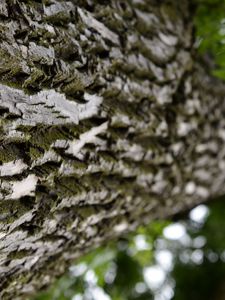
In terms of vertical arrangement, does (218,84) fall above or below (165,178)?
above

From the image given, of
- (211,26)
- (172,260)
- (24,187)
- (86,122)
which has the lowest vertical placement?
(172,260)

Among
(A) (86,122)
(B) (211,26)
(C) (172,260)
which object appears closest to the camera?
(A) (86,122)

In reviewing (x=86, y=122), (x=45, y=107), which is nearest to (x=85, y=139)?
(x=86, y=122)

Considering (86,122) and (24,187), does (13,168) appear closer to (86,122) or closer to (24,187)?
(24,187)

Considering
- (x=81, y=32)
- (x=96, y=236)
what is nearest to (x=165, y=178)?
(x=96, y=236)

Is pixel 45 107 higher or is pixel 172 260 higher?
pixel 45 107

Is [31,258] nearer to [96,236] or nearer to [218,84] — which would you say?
[96,236]

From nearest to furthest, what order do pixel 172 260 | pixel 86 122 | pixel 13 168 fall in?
pixel 13 168 < pixel 86 122 < pixel 172 260
